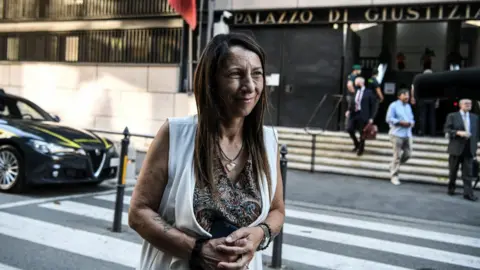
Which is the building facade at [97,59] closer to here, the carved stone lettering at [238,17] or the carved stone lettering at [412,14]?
the carved stone lettering at [238,17]

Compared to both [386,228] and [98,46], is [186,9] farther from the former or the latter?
[386,228]

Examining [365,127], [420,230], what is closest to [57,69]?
[365,127]

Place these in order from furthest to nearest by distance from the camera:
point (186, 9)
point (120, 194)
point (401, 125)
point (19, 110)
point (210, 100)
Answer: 1. point (186, 9)
2. point (401, 125)
3. point (19, 110)
4. point (120, 194)
5. point (210, 100)

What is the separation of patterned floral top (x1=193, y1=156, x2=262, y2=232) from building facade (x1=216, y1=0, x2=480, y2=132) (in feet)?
44.9

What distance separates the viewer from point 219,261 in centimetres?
194

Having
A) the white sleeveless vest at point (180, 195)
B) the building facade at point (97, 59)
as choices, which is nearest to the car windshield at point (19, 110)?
the building facade at point (97, 59)

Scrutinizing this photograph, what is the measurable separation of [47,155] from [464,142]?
7.67m

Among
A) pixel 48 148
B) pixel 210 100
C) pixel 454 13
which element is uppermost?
pixel 454 13

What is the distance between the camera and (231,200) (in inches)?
80.6

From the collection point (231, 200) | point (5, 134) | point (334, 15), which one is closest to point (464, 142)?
point (334, 15)

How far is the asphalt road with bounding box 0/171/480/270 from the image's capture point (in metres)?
5.62

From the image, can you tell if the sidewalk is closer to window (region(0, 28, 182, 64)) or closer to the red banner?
the red banner

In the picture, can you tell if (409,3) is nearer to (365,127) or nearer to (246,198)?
(365,127)

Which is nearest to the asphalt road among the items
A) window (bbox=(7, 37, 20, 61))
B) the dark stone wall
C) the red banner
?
the dark stone wall
